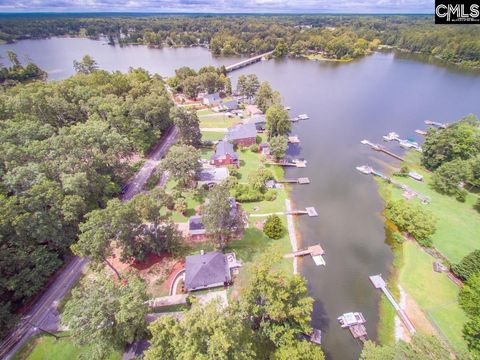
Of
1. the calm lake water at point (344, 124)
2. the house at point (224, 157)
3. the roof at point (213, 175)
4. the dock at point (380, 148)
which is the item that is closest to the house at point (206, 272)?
the calm lake water at point (344, 124)

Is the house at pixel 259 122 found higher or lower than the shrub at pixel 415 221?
higher

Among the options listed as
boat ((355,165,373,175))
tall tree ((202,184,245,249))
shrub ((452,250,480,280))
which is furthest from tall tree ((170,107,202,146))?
shrub ((452,250,480,280))

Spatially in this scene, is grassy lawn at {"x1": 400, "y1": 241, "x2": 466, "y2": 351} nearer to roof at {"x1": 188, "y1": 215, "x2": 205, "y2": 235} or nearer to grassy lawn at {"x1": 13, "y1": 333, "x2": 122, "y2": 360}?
roof at {"x1": 188, "y1": 215, "x2": 205, "y2": 235}

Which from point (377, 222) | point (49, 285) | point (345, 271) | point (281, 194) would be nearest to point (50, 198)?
point (49, 285)

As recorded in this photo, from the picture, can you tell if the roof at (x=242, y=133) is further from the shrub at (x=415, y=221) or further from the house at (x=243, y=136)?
the shrub at (x=415, y=221)

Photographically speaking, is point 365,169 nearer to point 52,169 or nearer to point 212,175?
point 212,175

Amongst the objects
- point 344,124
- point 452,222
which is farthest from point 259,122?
point 452,222

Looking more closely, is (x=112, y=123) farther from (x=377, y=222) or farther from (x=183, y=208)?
(x=377, y=222)
